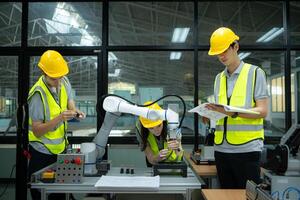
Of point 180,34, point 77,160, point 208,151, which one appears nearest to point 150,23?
point 180,34

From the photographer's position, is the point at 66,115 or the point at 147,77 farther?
the point at 147,77

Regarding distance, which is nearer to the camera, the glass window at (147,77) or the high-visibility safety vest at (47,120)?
the high-visibility safety vest at (47,120)

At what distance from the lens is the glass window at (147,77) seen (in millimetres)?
3992

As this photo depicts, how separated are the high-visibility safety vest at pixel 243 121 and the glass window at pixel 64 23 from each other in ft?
7.42

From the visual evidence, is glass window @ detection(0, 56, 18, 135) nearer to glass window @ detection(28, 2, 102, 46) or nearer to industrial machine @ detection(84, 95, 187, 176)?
glass window @ detection(28, 2, 102, 46)

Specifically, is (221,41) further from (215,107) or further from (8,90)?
(8,90)

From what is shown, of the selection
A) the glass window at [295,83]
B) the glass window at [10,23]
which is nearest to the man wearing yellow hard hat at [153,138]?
the glass window at [295,83]

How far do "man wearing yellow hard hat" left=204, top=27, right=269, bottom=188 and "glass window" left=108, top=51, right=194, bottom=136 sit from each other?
6.00 feet

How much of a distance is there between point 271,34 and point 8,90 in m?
3.42

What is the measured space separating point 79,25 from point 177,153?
101 inches

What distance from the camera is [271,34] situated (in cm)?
396

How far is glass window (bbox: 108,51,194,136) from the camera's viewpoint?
3992mm

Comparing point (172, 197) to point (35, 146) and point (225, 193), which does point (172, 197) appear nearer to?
point (225, 193)

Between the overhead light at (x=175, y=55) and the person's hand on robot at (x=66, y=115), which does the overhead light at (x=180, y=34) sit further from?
the person's hand on robot at (x=66, y=115)
